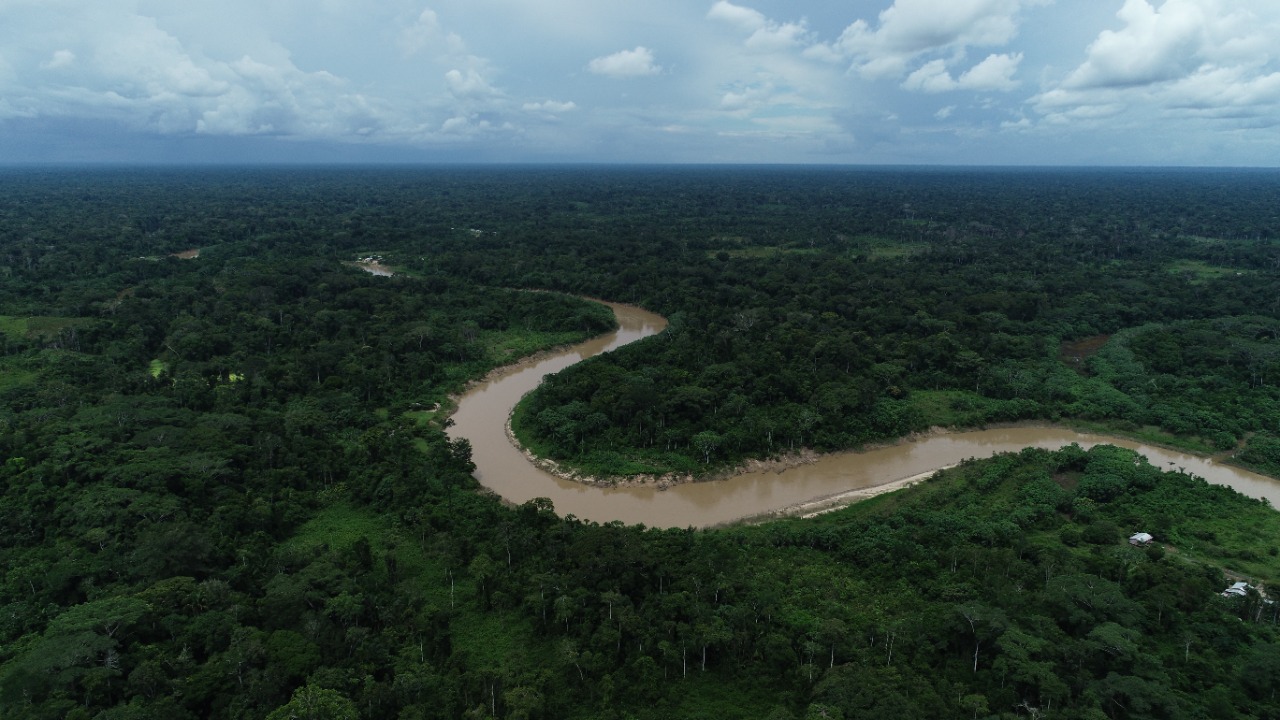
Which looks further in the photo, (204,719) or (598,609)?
(598,609)

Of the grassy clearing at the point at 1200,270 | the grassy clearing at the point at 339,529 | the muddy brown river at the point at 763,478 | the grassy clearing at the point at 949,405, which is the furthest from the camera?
the grassy clearing at the point at 1200,270

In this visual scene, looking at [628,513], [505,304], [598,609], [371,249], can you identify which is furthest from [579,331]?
[371,249]

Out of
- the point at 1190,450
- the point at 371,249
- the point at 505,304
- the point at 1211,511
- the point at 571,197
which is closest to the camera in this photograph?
the point at 1211,511

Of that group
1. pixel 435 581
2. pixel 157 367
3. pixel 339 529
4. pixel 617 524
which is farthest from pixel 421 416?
pixel 157 367

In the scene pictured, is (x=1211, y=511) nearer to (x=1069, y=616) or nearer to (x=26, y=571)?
(x=1069, y=616)

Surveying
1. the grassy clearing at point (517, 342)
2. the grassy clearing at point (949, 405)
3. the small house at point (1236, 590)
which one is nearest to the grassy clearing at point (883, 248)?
the grassy clearing at point (949, 405)

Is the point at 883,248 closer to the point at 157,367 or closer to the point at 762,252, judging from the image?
the point at 762,252

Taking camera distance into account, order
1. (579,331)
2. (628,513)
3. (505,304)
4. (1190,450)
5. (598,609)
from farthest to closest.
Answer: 1. (505,304)
2. (579,331)
3. (1190,450)
4. (628,513)
5. (598,609)

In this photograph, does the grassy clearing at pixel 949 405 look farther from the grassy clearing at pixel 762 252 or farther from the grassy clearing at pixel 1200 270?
the grassy clearing at pixel 1200 270
